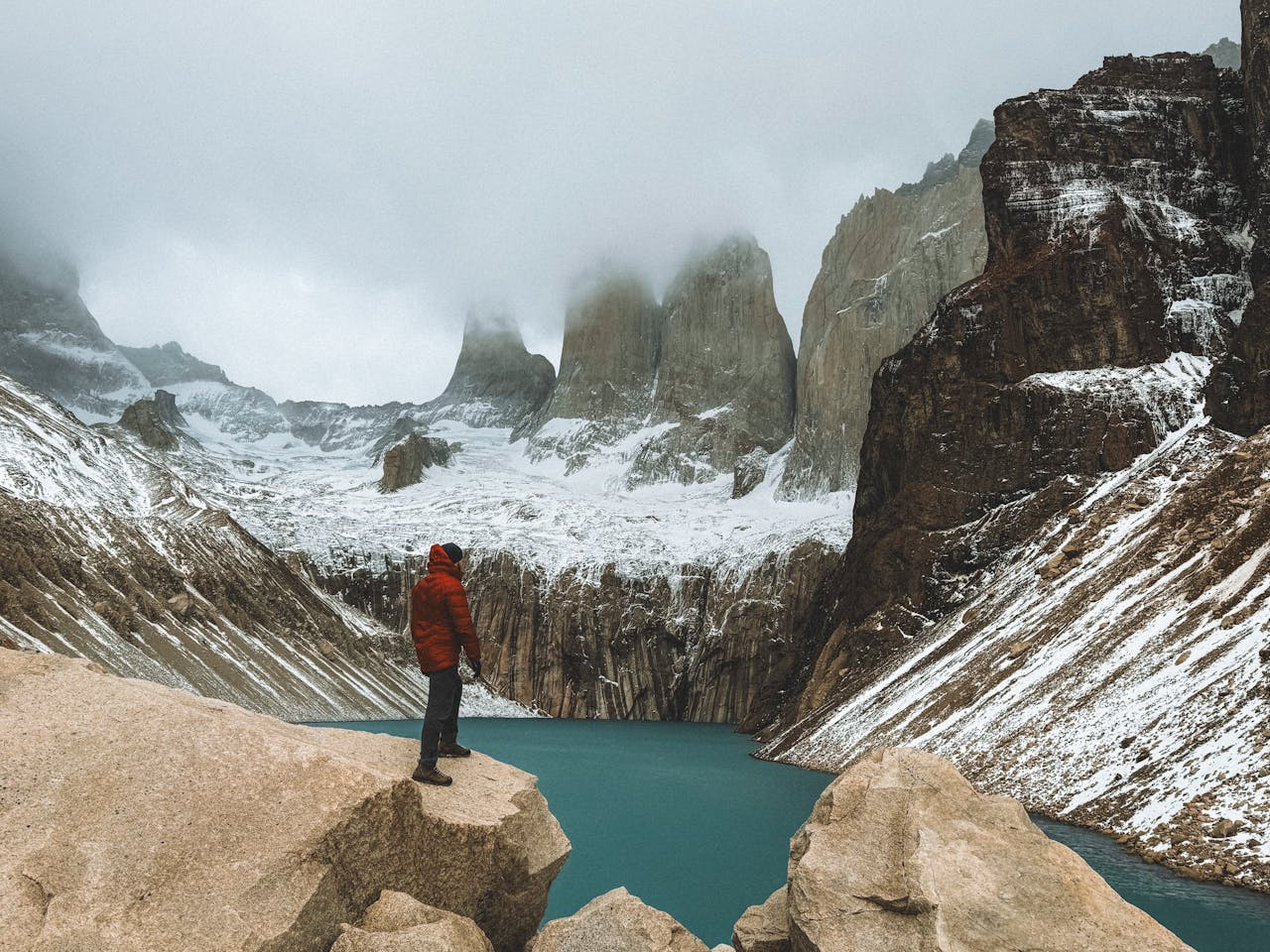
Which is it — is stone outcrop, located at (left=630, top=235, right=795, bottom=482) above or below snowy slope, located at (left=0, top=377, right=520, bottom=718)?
above

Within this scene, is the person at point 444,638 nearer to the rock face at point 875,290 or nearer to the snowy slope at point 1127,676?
the snowy slope at point 1127,676


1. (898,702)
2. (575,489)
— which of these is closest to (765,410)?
(575,489)

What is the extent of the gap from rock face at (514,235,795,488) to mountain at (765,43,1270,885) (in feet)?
314

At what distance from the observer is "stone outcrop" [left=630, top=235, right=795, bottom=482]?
16912cm

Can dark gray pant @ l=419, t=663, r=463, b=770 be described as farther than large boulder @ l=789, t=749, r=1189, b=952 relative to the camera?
Yes

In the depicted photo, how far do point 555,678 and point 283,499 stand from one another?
54.9 meters

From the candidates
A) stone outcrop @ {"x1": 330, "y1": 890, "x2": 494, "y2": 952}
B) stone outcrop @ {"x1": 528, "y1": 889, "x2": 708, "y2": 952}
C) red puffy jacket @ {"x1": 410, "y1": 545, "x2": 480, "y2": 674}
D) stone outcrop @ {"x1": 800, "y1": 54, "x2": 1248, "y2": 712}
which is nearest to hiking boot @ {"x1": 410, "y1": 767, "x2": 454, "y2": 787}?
red puffy jacket @ {"x1": 410, "y1": 545, "x2": 480, "y2": 674}

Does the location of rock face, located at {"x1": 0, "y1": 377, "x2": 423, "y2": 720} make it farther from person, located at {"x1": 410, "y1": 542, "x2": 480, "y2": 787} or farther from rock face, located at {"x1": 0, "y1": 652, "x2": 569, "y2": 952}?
rock face, located at {"x1": 0, "y1": 652, "x2": 569, "y2": 952}

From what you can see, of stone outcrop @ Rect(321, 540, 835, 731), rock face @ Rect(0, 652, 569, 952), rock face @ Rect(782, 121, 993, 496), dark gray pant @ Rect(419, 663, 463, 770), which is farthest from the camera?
rock face @ Rect(782, 121, 993, 496)

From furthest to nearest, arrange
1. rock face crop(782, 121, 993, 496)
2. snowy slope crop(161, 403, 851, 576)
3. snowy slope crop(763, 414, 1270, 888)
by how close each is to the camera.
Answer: rock face crop(782, 121, 993, 496) → snowy slope crop(161, 403, 851, 576) → snowy slope crop(763, 414, 1270, 888)

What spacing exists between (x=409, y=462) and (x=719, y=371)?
6027 centimetres

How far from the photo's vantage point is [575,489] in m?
170

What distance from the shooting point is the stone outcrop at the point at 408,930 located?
6996 millimetres

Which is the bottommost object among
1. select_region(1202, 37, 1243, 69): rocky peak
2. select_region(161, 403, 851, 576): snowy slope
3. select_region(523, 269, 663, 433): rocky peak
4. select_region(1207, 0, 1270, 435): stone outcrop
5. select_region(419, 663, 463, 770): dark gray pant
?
select_region(419, 663, 463, 770): dark gray pant
